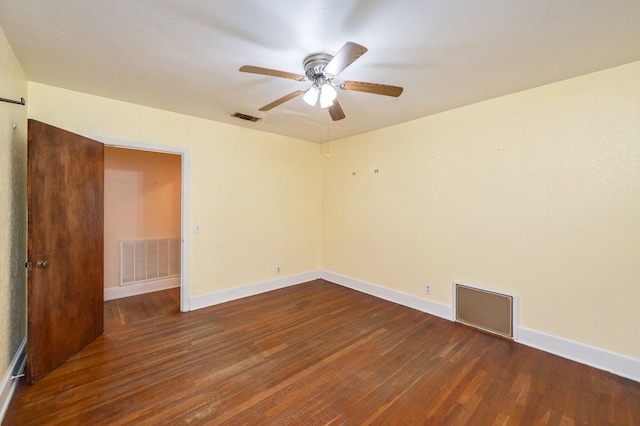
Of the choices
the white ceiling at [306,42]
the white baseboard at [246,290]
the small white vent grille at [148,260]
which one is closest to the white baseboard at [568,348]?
the white baseboard at [246,290]

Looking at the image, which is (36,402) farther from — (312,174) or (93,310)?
(312,174)

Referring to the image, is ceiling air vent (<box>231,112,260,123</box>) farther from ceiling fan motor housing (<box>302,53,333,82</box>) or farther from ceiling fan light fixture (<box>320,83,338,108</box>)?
ceiling fan light fixture (<box>320,83,338,108</box>)

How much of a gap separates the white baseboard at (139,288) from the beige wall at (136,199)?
10 cm

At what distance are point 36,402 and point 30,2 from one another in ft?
8.52

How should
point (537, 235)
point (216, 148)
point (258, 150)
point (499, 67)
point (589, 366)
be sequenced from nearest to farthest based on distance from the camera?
point (499, 67)
point (589, 366)
point (537, 235)
point (216, 148)
point (258, 150)

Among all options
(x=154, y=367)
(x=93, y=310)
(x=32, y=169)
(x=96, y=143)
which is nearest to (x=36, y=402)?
(x=154, y=367)

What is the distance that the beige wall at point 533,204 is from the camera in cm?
224

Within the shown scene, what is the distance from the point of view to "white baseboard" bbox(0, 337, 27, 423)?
1.76 metres

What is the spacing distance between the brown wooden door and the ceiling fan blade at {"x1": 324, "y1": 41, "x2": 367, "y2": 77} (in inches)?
93.6

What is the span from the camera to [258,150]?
4.16 metres

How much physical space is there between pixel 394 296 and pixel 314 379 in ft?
6.72

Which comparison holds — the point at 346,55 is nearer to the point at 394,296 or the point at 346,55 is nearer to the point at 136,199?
the point at 394,296

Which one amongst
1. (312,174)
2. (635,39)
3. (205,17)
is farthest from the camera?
(312,174)

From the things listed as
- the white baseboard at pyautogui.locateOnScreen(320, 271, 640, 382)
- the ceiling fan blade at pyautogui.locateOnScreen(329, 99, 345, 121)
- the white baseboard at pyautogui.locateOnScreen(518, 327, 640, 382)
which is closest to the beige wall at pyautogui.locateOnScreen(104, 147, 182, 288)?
the ceiling fan blade at pyautogui.locateOnScreen(329, 99, 345, 121)
